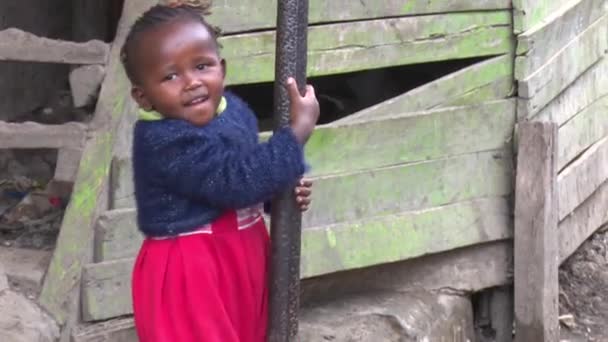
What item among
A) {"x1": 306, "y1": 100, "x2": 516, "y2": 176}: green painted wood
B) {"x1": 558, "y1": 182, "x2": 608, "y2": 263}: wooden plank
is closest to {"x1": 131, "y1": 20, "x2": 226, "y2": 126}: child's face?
Result: {"x1": 306, "y1": 100, "x2": 516, "y2": 176}: green painted wood

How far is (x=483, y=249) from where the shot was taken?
5270 millimetres

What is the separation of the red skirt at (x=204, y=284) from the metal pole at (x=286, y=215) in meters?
0.13

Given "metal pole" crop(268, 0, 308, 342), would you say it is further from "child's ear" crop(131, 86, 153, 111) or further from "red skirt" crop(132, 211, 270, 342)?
"child's ear" crop(131, 86, 153, 111)

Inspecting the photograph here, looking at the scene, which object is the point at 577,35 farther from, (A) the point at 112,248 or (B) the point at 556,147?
(A) the point at 112,248

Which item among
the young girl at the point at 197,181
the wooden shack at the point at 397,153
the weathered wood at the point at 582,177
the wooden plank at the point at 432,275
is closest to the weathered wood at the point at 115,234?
the wooden shack at the point at 397,153

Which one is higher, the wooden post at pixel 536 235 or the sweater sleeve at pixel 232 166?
the sweater sleeve at pixel 232 166

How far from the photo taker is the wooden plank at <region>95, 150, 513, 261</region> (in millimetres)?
4707

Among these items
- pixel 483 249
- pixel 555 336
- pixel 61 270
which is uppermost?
pixel 61 270

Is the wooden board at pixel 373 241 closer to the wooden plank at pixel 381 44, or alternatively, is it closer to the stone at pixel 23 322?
the stone at pixel 23 322

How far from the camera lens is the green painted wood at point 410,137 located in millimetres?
4660

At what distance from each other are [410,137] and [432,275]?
0.67 meters

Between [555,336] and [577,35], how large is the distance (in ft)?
4.67

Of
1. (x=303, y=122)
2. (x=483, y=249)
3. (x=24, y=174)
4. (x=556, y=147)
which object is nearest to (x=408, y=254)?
(x=483, y=249)

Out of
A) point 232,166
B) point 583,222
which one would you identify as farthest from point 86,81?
point 583,222
